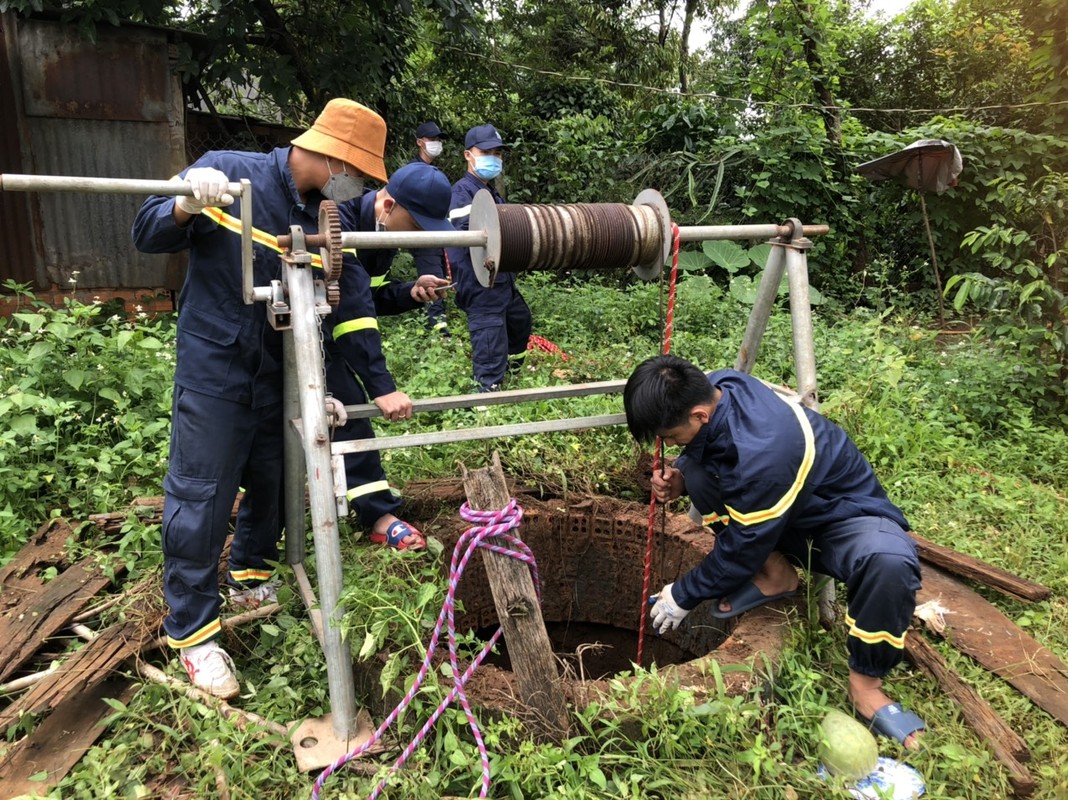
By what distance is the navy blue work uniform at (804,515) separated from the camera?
245 centimetres

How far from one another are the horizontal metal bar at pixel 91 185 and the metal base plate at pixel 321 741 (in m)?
1.72

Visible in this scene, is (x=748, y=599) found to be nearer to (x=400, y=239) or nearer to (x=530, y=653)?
(x=530, y=653)

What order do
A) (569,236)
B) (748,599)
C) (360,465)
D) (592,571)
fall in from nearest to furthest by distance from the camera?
(569,236)
(748,599)
(360,465)
(592,571)

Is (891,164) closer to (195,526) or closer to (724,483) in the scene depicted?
(724,483)

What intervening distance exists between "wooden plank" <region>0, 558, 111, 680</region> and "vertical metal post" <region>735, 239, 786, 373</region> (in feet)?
9.42

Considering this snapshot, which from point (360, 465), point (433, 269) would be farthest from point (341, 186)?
point (433, 269)

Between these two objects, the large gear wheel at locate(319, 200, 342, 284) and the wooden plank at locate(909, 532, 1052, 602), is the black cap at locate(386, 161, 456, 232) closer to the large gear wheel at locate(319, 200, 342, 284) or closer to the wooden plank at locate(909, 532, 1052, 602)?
the large gear wheel at locate(319, 200, 342, 284)

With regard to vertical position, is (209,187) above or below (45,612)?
above

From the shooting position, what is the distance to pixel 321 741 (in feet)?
7.92

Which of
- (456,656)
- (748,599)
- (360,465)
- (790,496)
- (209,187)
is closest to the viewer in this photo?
(209,187)

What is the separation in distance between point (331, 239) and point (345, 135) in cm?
57

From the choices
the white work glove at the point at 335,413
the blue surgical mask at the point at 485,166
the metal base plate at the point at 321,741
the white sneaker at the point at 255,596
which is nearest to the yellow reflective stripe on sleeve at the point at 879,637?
the metal base plate at the point at 321,741

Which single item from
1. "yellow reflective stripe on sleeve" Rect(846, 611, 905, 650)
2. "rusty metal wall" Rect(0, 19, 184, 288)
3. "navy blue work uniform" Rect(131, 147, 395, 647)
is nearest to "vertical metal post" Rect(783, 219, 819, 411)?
"yellow reflective stripe on sleeve" Rect(846, 611, 905, 650)

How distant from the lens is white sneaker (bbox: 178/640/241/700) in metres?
2.62
